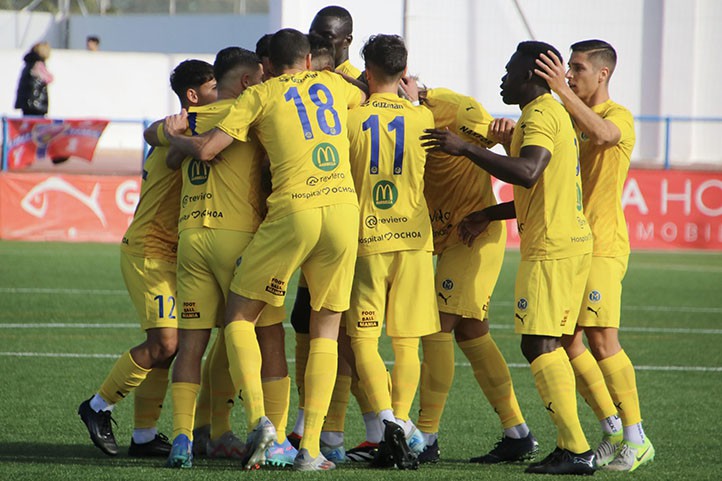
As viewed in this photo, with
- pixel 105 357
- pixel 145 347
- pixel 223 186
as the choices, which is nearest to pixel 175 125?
pixel 223 186

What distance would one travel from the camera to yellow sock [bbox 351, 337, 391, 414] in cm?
607

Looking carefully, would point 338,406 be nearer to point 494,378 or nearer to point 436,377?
point 436,377

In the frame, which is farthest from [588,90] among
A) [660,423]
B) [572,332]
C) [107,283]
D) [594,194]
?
[107,283]

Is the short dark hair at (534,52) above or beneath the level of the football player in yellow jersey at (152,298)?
above

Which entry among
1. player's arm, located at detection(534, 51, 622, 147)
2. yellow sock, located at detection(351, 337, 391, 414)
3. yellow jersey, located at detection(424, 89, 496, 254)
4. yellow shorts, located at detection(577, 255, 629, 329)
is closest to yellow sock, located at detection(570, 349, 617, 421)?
yellow shorts, located at detection(577, 255, 629, 329)

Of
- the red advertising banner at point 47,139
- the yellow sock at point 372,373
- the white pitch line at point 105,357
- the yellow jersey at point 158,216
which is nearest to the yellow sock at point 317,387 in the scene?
the yellow sock at point 372,373

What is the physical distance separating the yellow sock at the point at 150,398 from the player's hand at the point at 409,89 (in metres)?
2.16

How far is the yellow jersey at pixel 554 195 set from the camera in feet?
19.8

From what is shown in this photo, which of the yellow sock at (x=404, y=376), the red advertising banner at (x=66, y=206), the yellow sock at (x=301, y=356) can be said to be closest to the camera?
the yellow sock at (x=404, y=376)

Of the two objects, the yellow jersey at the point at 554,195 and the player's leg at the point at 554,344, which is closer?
the player's leg at the point at 554,344

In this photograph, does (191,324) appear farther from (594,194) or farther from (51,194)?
(51,194)

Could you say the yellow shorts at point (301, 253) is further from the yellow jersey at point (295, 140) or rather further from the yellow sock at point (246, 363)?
the yellow sock at point (246, 363)

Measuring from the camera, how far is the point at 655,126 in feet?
83.4

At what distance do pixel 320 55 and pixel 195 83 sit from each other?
84cm
